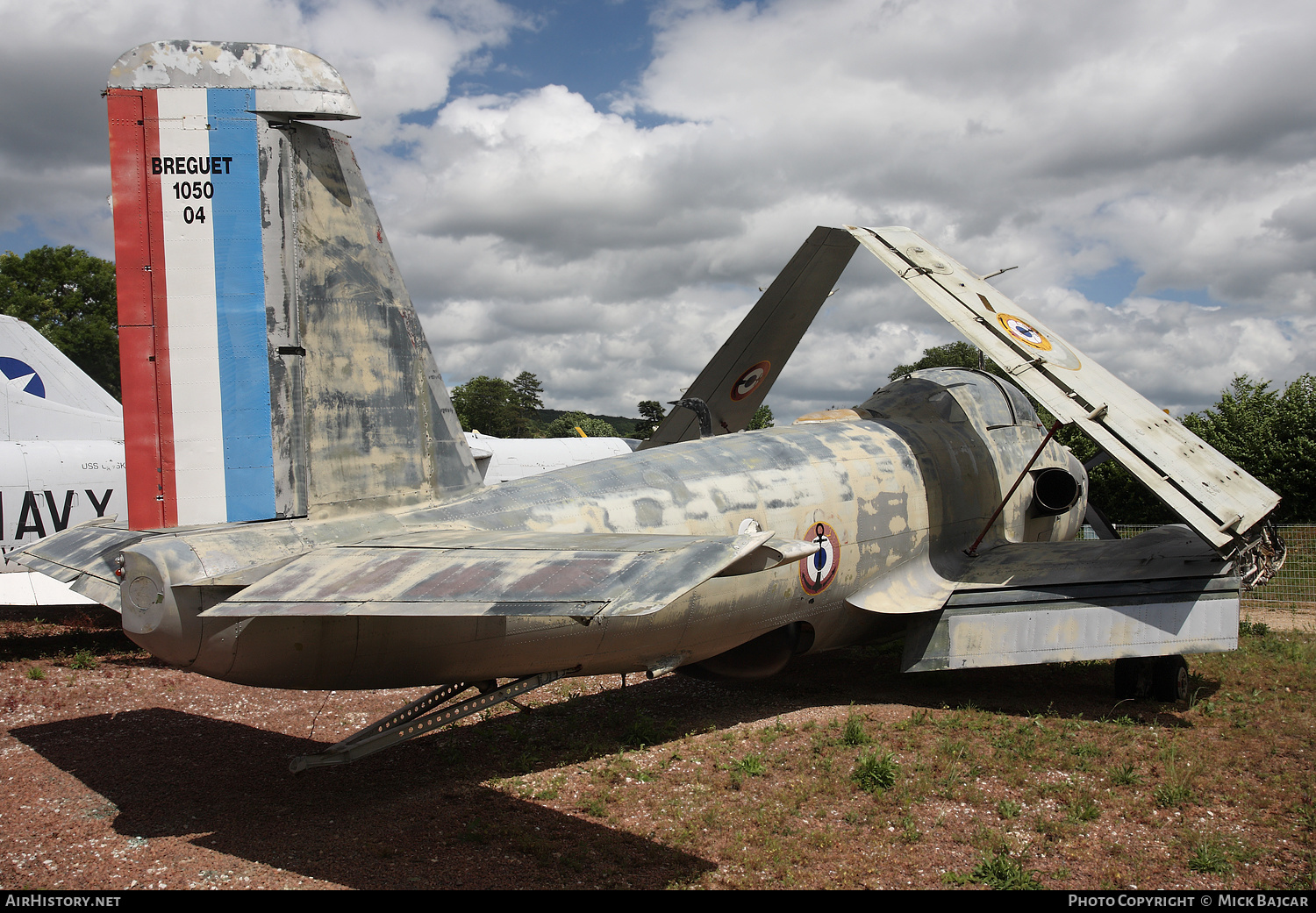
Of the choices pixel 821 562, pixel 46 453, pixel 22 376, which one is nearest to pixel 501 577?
A: pixel 821 562

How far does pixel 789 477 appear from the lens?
29.0 feet

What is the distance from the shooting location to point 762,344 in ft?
44.8

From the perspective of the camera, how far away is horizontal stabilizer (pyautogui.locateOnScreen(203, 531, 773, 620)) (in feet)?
12.4

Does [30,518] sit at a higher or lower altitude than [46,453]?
lower

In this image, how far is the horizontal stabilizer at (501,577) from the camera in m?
3.78

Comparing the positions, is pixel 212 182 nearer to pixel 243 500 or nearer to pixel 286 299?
pixel 286 299

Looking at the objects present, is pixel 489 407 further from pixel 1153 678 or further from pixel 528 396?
pixel 1153 678

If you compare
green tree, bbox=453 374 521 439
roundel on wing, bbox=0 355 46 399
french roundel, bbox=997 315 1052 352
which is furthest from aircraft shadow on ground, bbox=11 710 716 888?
green tree, bbox=453 374 521 439

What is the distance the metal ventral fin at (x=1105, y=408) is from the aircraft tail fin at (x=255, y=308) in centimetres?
640

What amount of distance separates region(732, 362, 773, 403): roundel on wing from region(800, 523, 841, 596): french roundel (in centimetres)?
518

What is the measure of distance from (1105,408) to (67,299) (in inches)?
2760

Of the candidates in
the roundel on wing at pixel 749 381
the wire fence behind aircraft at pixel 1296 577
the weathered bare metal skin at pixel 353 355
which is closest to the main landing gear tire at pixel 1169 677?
the roundel on wing at pixel 749 381

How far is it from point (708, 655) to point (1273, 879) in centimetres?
457

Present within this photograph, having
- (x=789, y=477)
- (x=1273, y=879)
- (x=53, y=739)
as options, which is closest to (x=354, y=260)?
(x=789, y=477)
